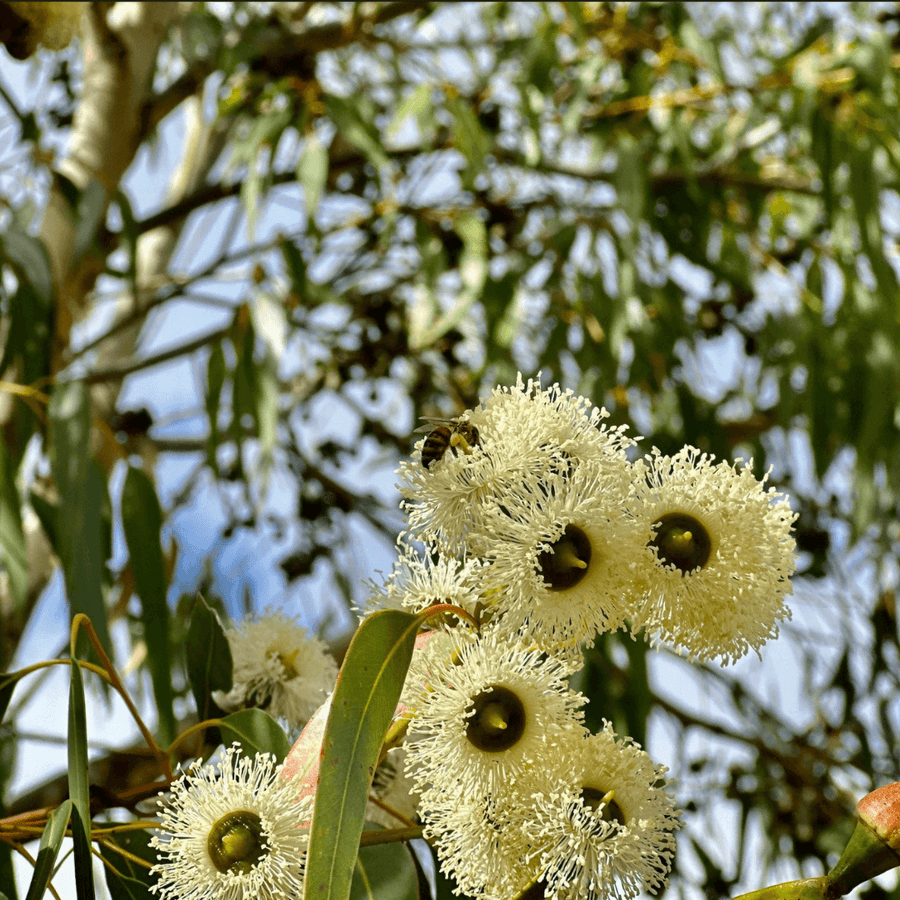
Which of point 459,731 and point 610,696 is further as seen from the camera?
point 610,696

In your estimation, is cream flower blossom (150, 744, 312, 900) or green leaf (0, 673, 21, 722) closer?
cream flower blossom (150, 744, 312, 900)

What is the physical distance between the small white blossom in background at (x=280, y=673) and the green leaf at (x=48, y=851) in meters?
0.15

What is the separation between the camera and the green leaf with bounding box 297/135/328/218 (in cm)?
160

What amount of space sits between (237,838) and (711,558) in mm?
219

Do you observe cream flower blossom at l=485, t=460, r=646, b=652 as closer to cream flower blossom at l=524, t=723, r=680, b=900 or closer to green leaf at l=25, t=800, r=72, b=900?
cream flower blossom at l=524, t=723, r=680, b=900

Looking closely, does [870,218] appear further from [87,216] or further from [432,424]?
[432,424]

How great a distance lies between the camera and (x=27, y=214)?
5.74 feet

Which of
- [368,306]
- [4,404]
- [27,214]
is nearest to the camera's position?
[4,404]

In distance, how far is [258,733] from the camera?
1.51ft

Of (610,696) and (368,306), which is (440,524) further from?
(368,306)

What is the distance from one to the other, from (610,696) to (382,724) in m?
1.09

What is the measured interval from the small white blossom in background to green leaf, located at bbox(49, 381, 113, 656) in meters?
0.31

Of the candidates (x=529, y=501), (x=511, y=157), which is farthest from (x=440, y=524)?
(x=511, y=157)

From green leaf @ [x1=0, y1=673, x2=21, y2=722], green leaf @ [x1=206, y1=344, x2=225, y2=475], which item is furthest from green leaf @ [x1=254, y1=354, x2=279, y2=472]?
green leaf @ [x1=0, y1=673, x2=21, y2=722]
